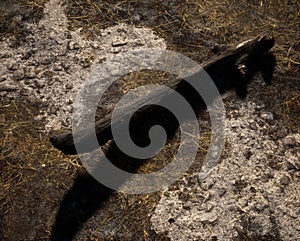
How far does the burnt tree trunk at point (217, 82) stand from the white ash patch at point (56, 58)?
0.44 metres

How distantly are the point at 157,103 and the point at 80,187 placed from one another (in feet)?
3.11

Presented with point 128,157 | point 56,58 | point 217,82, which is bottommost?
point 128,157

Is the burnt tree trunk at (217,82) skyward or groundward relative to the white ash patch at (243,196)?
skyward

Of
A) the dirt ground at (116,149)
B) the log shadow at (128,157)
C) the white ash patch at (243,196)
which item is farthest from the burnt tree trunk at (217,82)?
the white ash patch at (243,196)

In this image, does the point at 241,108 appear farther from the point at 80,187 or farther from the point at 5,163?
the point at 5,163

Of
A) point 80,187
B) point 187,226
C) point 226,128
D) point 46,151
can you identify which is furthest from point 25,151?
point 226,128

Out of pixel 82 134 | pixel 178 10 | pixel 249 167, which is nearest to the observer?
pixel 82 134

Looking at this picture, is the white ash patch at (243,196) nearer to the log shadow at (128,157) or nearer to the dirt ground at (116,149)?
the dirt ground at (116,149)

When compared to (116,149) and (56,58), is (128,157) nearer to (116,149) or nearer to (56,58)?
(116,149)

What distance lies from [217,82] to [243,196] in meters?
1.05

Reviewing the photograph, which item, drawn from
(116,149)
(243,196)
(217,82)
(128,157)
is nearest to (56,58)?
(116,149)

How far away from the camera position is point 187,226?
335cm

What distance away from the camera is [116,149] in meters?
3.59

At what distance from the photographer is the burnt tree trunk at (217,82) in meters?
3.36
